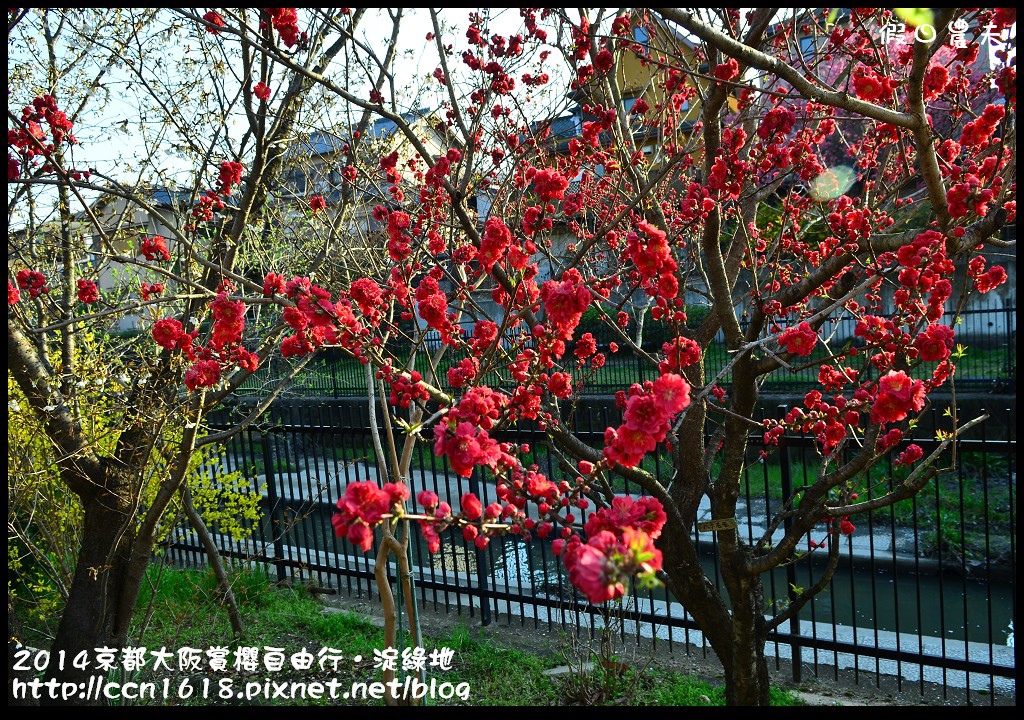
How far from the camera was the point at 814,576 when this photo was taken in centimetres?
604

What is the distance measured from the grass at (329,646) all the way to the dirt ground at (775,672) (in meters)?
0.11

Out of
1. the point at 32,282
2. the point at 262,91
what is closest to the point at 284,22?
the point at 262,91

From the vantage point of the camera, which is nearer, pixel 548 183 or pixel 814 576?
pixel 548 183

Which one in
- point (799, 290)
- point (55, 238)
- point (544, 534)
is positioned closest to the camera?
point (544, 534)

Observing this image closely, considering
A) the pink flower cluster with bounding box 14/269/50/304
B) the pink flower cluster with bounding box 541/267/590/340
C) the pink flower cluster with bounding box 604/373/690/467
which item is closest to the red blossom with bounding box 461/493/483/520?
the pink flower cluster with bounding box 604/373/690/467

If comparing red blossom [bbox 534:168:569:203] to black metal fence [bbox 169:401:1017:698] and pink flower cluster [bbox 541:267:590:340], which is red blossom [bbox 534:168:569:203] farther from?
black metal fence [bbox 169:401:1017:698]

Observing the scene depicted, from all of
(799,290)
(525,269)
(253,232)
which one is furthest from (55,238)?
(799,290)

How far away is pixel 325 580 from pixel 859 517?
A: 5.38m

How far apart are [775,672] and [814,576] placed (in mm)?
2252

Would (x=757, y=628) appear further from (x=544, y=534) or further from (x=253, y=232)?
(x=253, y=232)

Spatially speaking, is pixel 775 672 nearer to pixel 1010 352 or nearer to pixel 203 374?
pixel 203 374

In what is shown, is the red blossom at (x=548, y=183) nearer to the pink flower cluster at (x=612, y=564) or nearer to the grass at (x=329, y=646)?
the pink flower cluster at (x=612, y=564)

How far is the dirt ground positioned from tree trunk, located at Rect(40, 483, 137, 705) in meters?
1.75
